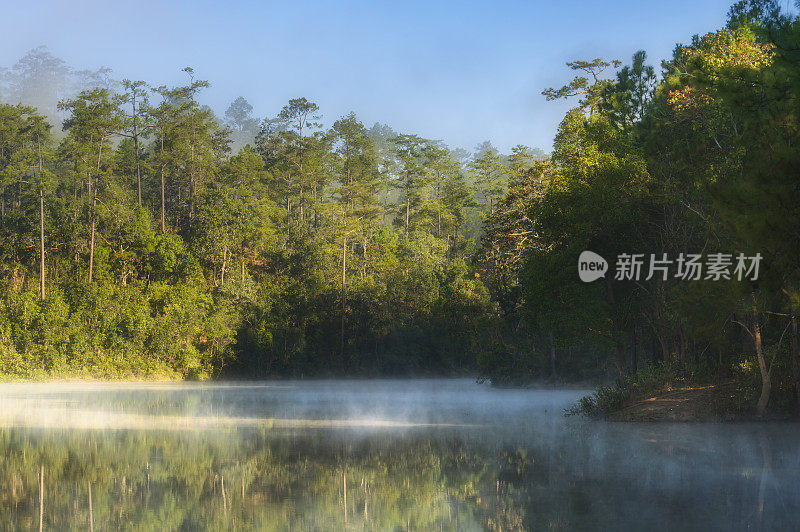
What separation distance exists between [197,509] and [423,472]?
4.04 meters

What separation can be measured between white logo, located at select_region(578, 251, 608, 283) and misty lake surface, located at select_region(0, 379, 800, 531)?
4.46 meters

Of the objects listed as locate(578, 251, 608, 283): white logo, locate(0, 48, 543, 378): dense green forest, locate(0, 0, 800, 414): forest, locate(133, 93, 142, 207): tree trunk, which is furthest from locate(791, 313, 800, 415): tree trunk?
locate(133, 93, 142, 207): tree trunk

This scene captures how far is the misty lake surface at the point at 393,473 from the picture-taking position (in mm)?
9000

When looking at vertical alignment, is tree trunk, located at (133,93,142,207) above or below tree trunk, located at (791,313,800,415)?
above

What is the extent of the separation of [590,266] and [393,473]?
14.1 meters

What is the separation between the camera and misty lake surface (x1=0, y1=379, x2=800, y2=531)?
29.5ft

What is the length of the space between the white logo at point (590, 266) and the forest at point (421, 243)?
28 centimetres

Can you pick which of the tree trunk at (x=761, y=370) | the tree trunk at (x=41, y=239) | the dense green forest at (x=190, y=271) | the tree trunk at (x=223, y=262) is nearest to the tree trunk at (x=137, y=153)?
the dense green forest at (x=190, y=271)

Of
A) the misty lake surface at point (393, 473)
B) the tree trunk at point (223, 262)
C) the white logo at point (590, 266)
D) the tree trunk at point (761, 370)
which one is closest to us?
the misty lake surface at point (393, 473)

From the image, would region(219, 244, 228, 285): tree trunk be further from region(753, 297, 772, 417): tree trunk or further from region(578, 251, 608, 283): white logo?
region(753, 297, 772, 417): tree trunk

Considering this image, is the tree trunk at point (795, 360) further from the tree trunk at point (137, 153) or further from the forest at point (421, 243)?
the tree trunk at point (137, 153)

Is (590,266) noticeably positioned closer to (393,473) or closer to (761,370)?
(761,370)

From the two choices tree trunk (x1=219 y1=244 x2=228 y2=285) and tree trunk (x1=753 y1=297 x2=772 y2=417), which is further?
tree trunk (x1=219 y1=244 x2=228 y2=285)

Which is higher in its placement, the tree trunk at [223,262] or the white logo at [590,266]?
the tree trunk at [223,262]
